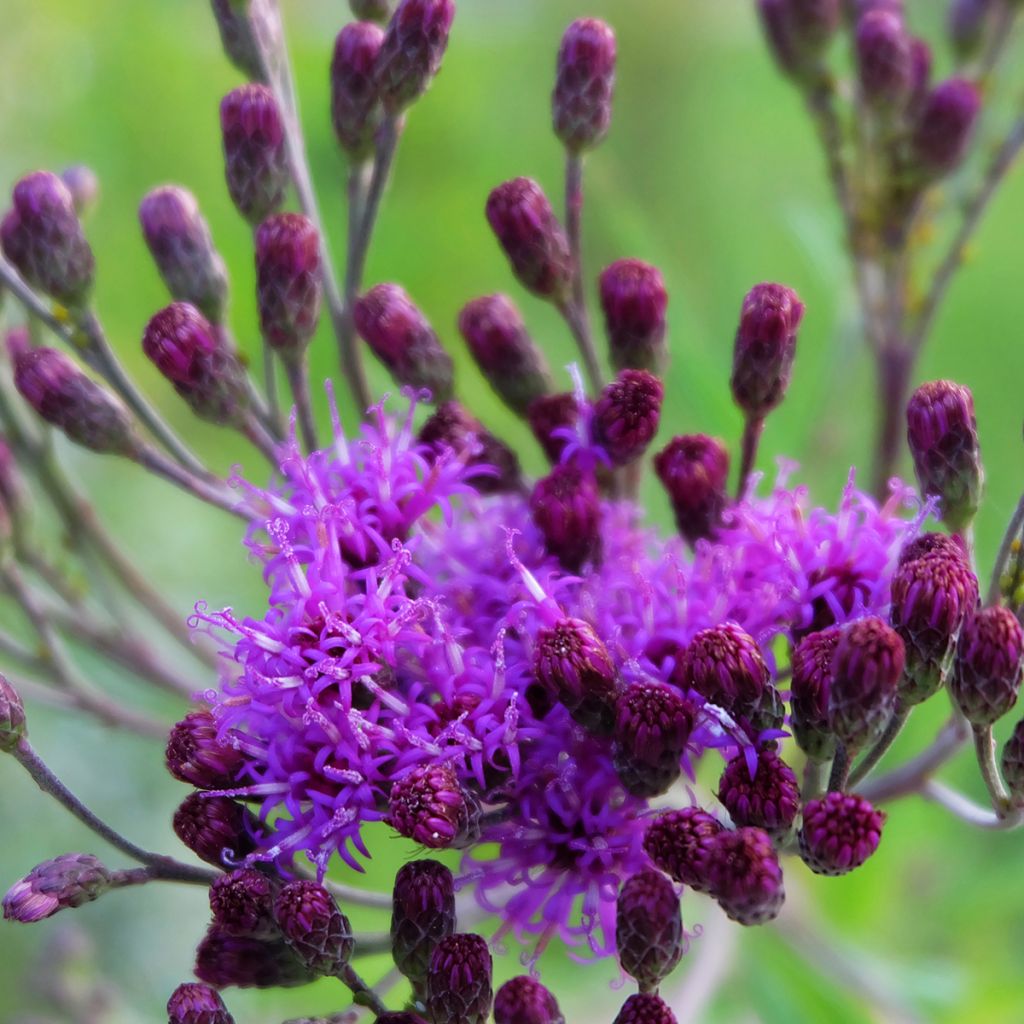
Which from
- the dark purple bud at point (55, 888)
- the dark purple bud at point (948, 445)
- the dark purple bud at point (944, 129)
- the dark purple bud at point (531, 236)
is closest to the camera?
the dark purple bud at point (55, 888)

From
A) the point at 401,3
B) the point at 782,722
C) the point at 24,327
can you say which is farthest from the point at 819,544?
the point at 24,327

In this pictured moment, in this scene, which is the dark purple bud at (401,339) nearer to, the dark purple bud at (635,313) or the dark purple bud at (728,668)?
the dark purple bud at (635,313)

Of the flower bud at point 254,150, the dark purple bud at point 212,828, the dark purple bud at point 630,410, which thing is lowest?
the dark purple bud at point 212,828

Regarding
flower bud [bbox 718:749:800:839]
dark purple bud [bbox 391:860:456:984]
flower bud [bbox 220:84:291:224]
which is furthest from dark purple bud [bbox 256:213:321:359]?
flower bud [bbox 718:749:800:839]

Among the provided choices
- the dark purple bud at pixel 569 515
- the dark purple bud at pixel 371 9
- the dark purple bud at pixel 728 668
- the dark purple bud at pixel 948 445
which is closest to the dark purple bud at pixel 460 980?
the dark purple bud at pixel 728 668

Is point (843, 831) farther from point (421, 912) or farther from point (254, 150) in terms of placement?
point (254, 150)

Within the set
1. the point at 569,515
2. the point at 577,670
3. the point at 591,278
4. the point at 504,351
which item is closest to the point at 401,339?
the point at 504,351

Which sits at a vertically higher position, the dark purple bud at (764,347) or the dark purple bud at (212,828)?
the dark purple bud at (764,347)
